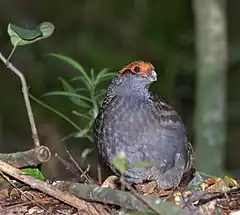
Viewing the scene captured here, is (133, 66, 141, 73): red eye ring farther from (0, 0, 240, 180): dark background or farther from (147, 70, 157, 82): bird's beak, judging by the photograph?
(0, 0, 240, 180): dark background

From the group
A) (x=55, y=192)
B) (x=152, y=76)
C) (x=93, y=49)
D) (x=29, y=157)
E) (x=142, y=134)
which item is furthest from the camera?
(x=93, y=49)

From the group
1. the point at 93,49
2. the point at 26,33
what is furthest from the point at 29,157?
the point at 93,49

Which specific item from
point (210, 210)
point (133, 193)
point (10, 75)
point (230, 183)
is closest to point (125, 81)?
point (230, 183)

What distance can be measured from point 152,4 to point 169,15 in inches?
10.5

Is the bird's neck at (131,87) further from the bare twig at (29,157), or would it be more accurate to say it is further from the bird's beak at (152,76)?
the bare twig at (29,157)

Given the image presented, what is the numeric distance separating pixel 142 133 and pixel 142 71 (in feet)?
1.63

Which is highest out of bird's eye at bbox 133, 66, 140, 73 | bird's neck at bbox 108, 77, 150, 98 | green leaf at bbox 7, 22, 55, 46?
green leaf at bbox 7, 22, 55, 46

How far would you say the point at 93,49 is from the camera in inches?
389

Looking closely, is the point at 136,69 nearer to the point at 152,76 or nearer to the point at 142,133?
the point at 152,76

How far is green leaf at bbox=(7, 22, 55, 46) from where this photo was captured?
4.81 metres

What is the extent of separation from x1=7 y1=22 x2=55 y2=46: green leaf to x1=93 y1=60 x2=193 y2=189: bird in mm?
656

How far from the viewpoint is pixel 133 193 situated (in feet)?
12.0

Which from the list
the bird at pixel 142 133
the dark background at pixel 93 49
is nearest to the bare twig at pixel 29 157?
the bird at pixel 142 133

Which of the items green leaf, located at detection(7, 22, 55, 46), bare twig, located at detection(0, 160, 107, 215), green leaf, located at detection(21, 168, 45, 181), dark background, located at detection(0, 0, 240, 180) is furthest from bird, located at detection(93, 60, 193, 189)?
dark background, located at detection(0, 0, 240, 180)
